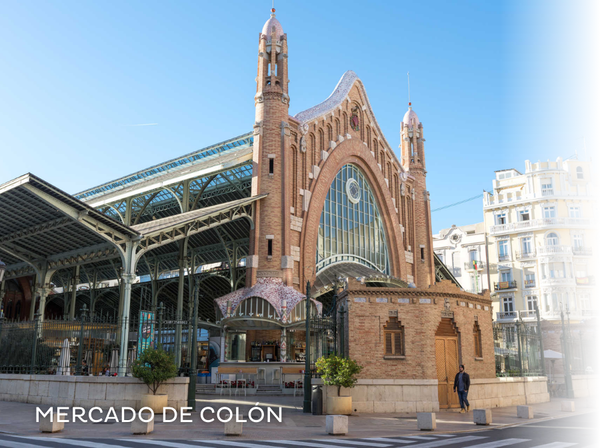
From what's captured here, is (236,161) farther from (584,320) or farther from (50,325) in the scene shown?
(584,320)

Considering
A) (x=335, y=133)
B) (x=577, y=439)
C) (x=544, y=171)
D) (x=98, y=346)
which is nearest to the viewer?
(x=577, y=439)

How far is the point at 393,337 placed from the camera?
2003cm

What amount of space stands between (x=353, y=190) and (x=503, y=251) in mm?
24278

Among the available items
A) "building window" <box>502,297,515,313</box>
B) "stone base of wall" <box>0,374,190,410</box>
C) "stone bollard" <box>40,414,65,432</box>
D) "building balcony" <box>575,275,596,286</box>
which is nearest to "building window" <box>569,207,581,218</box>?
"building balcony" <box>575,275,596,286</box>

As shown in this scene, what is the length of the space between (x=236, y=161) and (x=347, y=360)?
21534mm

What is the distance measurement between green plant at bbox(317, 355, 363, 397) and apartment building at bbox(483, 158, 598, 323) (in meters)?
42.0

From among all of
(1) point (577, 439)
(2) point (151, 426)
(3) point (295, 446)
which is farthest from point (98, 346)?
(1) point (577, 439)

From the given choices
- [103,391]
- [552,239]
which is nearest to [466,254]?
[552,239]

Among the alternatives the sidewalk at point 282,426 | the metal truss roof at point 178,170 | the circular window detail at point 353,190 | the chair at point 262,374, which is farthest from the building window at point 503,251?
the sidewalk at point 282,426

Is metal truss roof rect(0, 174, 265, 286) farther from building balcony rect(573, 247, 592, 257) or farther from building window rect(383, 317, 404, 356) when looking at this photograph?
building balcony rect(573, 247, 592, 257)

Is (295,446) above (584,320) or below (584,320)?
below

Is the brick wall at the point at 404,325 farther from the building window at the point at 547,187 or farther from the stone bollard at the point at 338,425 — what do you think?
the building window at the point at 547,187

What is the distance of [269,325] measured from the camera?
32.7 m

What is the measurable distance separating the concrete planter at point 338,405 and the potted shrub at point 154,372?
17.4ft
